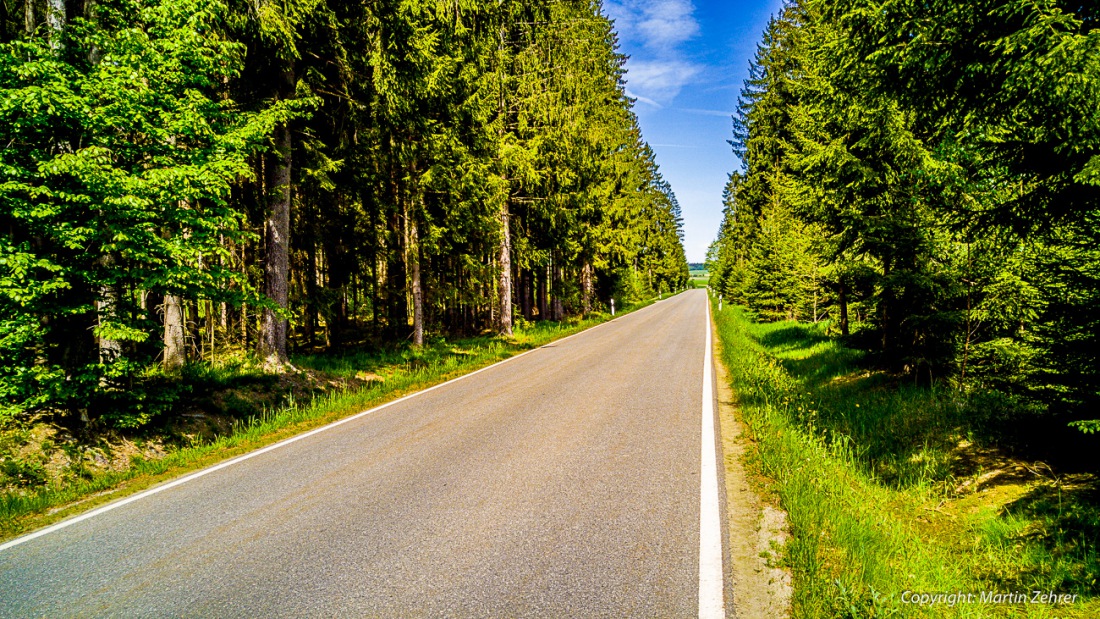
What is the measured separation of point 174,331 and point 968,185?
14.0 m

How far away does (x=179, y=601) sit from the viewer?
3.17 meters

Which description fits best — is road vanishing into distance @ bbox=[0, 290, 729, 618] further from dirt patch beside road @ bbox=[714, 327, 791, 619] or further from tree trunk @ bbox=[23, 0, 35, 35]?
tree trunk @ bbox=[23, 0, 35, 35]

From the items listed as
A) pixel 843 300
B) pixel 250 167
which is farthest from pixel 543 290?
pixel 250 167

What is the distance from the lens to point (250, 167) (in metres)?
10.1

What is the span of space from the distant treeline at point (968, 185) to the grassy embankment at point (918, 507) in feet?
2.78

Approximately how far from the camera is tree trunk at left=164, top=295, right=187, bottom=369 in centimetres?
1007

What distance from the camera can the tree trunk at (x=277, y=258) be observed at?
10.5 metres

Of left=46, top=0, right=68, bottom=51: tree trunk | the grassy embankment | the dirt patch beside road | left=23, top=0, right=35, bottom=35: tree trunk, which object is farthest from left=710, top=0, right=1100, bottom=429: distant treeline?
left=23, top=0, right=35, bottom=35: tree trunk

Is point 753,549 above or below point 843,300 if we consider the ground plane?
below

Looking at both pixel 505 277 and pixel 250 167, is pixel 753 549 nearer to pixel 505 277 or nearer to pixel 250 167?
pixel 250 167

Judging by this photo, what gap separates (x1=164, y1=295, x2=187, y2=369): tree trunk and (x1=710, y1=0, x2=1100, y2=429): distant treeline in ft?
42.6

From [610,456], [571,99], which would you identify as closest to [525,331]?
[571,99]

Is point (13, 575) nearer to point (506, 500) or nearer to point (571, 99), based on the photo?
point (506, 500)

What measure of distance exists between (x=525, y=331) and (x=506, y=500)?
731 inches
